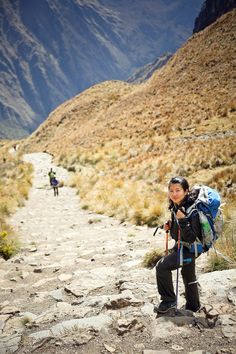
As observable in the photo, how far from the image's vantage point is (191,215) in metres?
4.08

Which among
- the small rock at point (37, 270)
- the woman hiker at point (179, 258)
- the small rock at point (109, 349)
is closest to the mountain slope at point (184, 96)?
the small rock at point (37, 270)

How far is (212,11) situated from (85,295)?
102415 millimetres

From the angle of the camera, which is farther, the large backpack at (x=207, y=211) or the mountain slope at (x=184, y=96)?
the mountain slope at (x=184, y=96)

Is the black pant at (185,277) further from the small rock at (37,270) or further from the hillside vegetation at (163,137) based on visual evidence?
the hillside vegetation at (163,137)

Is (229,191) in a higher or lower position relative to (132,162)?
lower

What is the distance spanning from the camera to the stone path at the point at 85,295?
3959 millimetres

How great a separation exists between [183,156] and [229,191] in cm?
651

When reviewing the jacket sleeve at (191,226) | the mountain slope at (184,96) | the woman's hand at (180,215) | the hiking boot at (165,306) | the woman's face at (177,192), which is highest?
the mountain slope at (184,96)

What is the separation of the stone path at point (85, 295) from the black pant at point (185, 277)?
11.4 inches

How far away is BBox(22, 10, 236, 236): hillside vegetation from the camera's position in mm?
13820

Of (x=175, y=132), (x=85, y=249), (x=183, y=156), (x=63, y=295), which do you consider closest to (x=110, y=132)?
(x=175, y=132)

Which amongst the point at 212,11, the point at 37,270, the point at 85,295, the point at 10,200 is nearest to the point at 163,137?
the point at 10,200

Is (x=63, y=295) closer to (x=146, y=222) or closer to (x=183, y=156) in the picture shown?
(x=146, y=222)

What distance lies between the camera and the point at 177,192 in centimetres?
430
